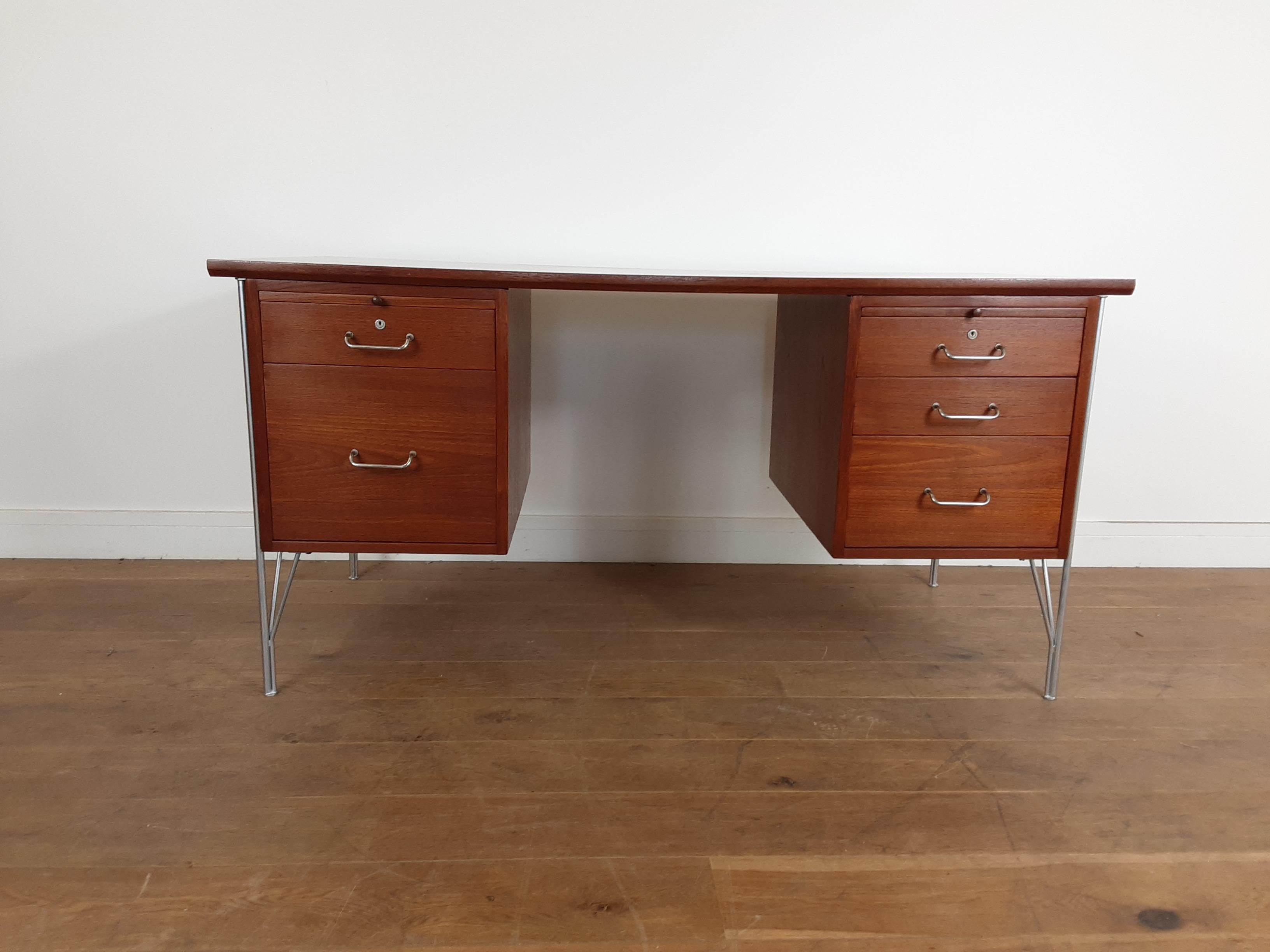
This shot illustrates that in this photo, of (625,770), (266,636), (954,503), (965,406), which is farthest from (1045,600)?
(266,636)

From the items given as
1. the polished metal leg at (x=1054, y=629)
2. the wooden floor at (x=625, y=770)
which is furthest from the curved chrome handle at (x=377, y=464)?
the polished metal leg at (x=1054, y=629)

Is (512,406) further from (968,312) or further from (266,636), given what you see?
(968,312)

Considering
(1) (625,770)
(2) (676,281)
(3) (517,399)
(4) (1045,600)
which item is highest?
(2) (676,281)

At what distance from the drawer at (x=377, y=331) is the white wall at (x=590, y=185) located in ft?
2.12

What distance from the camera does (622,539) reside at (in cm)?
209

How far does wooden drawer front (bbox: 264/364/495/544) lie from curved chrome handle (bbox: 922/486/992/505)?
0.72m

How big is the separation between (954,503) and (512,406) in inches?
29.9

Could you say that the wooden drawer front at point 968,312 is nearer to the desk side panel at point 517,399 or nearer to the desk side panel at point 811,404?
the desk side panel at point 811,404

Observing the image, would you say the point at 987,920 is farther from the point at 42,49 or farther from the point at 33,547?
the point at 42,49

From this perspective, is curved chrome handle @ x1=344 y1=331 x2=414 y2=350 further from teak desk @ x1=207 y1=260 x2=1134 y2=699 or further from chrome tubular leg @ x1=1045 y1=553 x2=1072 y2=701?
chrome tubular leg @ x1=1045 y1=553 x2=1072 y2=701

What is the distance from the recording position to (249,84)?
1.82m

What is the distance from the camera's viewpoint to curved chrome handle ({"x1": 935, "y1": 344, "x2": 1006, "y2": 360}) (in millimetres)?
1319

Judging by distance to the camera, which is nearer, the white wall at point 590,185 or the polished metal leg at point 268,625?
the polished metal leg at point 268,625

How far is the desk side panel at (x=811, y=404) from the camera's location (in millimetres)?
1384
